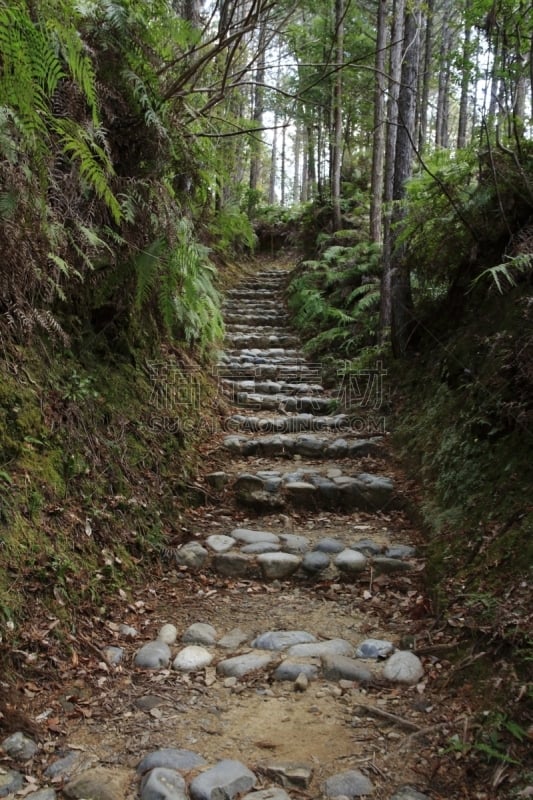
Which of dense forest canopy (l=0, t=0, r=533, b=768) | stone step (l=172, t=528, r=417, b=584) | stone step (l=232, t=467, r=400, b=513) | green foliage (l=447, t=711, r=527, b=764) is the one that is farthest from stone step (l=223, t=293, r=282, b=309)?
green foliage (l=447, t=711, r=527, b=764)

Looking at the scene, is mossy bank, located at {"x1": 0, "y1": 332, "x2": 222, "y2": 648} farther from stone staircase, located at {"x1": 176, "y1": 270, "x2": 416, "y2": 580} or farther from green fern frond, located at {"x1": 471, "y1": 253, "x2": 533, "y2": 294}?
green fern frond, located at {"x1": 471, "y1": 253, "x2": 533, "y2": 294}

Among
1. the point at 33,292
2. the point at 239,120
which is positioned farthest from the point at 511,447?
the point at 239,120

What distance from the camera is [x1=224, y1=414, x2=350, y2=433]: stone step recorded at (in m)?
5.95

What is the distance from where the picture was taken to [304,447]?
17.8 feet

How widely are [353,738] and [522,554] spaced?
44.8 inches

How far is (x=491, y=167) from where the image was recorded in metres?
4.25

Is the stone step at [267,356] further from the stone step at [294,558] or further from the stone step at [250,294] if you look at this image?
the stone step at [294,558]

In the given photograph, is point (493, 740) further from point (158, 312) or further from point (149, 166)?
point (158, 312)

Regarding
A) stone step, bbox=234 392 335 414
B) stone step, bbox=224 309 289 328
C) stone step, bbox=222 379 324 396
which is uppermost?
stone step, bbox=224 309 289 328

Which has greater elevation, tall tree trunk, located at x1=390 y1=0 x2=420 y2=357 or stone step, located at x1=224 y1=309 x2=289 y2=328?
tall tree trunk, located at x1=390 y1=0 x2=420 y2=357

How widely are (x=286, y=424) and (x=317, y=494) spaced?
5.24 feet

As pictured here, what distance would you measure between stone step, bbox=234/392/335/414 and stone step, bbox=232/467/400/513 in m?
1.99

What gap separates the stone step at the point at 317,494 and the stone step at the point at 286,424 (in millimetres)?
1357

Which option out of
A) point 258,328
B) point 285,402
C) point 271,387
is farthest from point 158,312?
point 258,328
